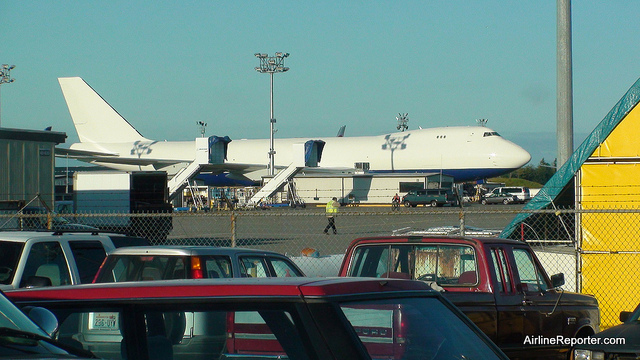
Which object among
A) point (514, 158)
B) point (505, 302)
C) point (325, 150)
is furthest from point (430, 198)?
point (505, 302)

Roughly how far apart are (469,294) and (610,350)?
4.57 feet

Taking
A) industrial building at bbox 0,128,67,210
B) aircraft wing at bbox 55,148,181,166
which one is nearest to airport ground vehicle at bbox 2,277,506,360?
industrial building at bbox 0,128,67,210

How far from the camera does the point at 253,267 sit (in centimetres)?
786

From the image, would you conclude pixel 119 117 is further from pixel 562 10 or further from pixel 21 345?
pixel 21 345

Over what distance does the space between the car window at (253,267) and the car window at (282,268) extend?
0.13m

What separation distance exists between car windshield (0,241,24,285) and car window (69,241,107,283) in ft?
1.92

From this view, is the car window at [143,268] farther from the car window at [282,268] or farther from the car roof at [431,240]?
the car roof at [431,240]

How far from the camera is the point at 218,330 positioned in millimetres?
3070

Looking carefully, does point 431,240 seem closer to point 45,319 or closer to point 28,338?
point 45,319

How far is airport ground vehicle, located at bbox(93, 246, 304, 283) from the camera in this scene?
6957 millimetres

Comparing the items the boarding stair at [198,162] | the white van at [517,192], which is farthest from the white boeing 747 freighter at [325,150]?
the white van at [517,192]

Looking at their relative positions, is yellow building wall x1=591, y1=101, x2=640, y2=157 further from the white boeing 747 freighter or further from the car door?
the white boeing 747 freighter

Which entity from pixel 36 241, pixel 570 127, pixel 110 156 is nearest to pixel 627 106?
pixel 570 127

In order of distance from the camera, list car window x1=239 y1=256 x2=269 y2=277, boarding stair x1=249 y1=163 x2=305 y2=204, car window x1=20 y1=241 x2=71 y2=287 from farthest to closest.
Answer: boarding stair x1=249 y1=163 x2=305 y2=204
car window x1=20 y1=241 x2=71 y2=287
car window x1=239 y1=256 x2=269 y2=277
